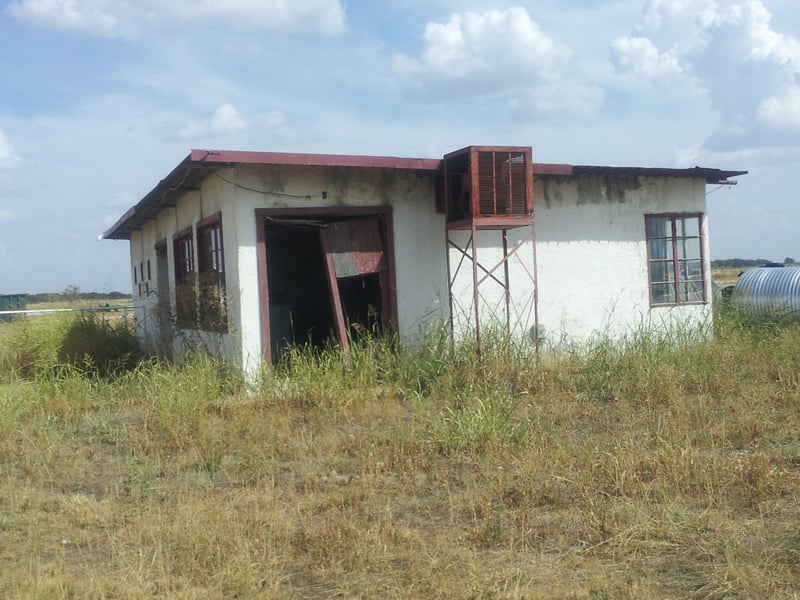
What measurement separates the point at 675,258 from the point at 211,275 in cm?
734

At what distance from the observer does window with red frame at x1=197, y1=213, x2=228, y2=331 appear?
416 inches

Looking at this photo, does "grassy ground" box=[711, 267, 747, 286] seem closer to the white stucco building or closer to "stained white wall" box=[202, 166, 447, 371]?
the white stucco building

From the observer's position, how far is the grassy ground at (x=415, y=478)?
466 cm

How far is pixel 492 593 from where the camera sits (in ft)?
14.1

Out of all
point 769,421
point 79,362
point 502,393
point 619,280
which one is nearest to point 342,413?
point 502,393

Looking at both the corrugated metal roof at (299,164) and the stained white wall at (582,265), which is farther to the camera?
the stained white wall at (582,265)

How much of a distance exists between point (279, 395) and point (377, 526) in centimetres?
→ 419

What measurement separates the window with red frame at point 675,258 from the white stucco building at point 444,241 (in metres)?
0.03

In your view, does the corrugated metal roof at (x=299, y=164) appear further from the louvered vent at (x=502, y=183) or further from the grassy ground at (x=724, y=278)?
the grassy ground at (x=724, y=278)

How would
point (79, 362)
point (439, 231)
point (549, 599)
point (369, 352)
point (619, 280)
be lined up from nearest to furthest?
point (549, 599) → point (369, 352) → point (439, 231) → point (619, 280) → point (79, 362)

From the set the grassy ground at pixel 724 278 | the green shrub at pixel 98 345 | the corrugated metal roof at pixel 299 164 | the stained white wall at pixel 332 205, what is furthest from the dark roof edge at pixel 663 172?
the grassy ground at pixel 724 278

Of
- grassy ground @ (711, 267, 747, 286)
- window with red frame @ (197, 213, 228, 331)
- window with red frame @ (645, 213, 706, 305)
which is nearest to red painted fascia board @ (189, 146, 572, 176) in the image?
window with red frame @ (197, 213, 228, 331)

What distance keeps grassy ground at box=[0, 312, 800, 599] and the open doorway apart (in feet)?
3.28

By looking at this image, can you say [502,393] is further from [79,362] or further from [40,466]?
[79,362]
